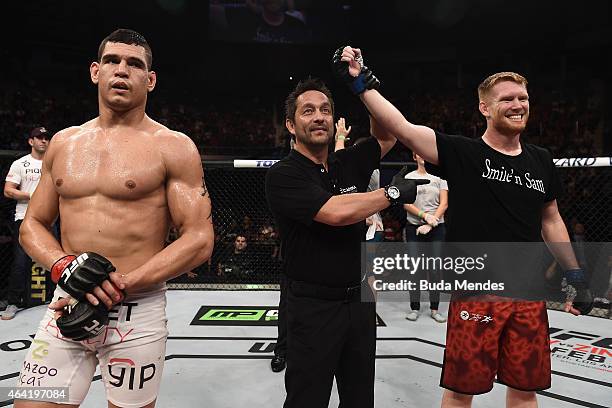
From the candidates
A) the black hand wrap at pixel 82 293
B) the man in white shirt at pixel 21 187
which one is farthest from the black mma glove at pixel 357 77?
the man in white shirt at pixel 21 187

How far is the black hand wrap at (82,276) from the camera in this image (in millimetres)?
1336

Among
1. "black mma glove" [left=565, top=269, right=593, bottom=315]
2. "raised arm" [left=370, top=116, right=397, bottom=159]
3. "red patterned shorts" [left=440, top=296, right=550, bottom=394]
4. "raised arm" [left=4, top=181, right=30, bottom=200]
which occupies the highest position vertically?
"raised arm" [left=370, top=116, right=397, bottom=159]

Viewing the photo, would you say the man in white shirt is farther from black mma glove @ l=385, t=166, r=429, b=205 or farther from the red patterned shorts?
the red patterned shorts

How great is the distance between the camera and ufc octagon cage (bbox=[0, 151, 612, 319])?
15.6ft

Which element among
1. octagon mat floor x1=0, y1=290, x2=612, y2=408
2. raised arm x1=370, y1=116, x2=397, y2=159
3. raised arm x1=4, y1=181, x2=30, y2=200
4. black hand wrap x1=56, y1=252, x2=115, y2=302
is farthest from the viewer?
raised arm x1=4, y1=181, x2=30, y2=200

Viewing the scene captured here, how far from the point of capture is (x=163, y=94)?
14.8 m

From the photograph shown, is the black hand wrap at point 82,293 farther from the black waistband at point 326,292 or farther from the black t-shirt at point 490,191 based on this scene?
the black t-shirt at point 490,191

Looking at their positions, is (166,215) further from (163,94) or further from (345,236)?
(163,94)

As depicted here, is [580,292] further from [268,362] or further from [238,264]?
[238,264]

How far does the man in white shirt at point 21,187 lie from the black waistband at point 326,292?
3.63m

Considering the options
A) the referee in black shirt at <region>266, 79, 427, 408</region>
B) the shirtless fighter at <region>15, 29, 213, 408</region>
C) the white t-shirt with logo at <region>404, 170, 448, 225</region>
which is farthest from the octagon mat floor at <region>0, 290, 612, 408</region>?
the shirtless fighter at <region>15, 29, 213, 408</region>

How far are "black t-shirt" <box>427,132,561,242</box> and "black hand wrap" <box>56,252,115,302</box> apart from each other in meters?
1.48

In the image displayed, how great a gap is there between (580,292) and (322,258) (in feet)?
4.51

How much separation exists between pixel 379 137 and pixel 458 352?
1078mm
